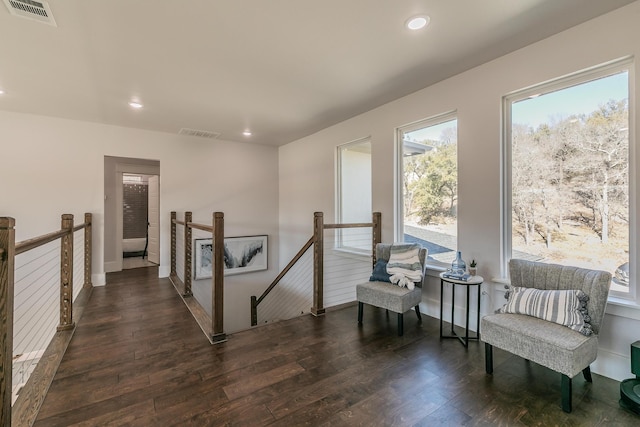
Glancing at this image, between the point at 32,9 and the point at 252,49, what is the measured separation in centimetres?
150

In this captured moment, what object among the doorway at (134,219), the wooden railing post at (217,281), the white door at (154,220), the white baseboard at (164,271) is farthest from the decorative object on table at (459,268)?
the doorway at (134,219)

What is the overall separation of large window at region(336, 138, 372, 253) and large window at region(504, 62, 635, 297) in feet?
6.49

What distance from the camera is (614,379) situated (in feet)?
7.10

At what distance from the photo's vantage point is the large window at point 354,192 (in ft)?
14.6

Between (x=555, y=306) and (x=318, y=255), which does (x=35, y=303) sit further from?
(x=555, y=306)

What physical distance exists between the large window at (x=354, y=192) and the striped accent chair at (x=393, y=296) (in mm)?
1146

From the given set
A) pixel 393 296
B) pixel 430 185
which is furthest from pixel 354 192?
pixel 393 296

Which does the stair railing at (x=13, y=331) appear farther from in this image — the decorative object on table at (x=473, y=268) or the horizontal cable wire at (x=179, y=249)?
the decorative object on table at (x=473, y=268)

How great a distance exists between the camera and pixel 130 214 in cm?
794

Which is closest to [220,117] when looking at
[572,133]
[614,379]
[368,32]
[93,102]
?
[93,102]

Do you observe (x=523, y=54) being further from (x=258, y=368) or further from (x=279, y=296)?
(x=279, y=296)

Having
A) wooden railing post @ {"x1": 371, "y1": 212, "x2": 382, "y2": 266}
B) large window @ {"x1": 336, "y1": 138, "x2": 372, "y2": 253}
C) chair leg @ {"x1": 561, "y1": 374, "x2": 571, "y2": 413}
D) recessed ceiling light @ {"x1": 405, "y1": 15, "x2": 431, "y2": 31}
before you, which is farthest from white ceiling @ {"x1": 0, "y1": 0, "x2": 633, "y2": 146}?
chair leg @ {"x1": 561, "y1": 374, "x2": 571, "y2": 413}

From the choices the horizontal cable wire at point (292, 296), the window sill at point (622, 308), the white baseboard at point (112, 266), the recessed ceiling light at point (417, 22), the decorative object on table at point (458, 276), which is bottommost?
the horizontal cable wire at point (292, 296)

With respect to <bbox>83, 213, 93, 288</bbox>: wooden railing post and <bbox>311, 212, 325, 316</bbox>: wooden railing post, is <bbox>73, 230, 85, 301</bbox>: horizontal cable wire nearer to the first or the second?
<bbox>83, 213, 93, 288</bbox>: wooden railing post
